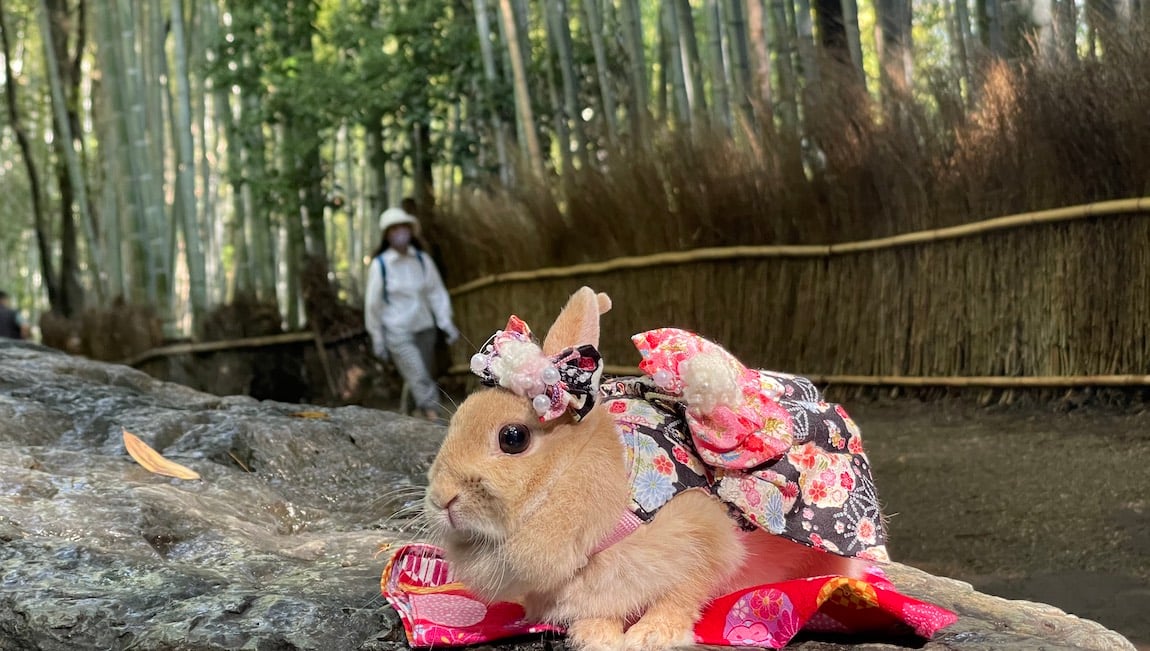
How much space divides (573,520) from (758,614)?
38 centimetres

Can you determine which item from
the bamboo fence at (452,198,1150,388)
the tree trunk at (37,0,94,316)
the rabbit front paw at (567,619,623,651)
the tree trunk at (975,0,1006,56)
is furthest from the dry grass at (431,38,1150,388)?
the tree trunk at (37,0,94,316)

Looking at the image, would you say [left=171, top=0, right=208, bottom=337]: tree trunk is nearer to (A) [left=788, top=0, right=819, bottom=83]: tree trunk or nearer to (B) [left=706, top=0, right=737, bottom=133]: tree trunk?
(B) [left=706, top=0, right=737, bottom=133]: tree trunk

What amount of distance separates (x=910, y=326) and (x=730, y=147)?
1.52m

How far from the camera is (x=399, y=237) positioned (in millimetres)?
8078

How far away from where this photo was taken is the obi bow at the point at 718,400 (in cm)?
187

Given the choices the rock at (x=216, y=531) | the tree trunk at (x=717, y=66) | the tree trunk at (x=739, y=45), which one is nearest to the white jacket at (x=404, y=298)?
the tree trunk at (x=717, y=66)

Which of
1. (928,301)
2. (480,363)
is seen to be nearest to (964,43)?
(928,301)

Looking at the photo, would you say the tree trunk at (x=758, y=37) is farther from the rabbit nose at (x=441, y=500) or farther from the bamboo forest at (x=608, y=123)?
the rabbit nose at (x=441, y=500)

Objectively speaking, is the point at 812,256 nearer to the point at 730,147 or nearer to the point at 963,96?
the point at 730,147

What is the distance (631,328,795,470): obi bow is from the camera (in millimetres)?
1866

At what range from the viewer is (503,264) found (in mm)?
9000

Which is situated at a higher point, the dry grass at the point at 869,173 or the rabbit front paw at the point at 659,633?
the dry grass at the point at 869,173

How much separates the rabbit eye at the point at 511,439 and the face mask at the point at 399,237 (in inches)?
251

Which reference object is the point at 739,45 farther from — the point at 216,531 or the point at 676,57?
the point at 216,531
